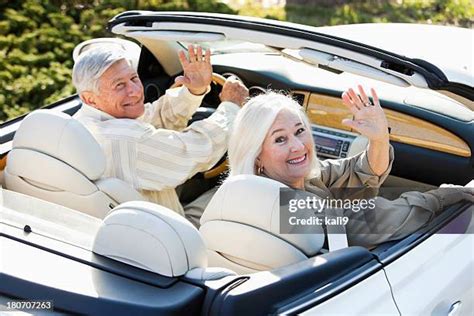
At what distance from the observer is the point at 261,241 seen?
2.33 m

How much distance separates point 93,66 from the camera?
3.18m

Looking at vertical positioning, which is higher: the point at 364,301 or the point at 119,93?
the point at 119,93

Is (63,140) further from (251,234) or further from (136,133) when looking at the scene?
(251,234)

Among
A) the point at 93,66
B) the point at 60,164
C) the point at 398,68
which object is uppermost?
the point at 398,68

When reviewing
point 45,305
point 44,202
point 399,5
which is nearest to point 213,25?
point 44,202

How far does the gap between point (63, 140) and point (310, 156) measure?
821 mm

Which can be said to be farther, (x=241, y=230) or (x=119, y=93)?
(x=119, y=93)

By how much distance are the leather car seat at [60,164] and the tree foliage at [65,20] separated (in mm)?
3115

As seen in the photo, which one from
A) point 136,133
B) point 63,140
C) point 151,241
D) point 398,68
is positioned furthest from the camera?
point 136,133

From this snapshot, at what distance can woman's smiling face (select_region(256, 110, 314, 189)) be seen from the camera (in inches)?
107

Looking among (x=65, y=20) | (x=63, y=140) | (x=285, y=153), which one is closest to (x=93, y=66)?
(x=63, y=140)


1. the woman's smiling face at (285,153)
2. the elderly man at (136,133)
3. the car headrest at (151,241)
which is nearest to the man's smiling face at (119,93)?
the elderly man at (136,133)

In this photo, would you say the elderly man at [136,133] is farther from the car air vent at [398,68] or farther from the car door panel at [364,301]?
the car door panel at [364,301]

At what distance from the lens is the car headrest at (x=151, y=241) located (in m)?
2.10
